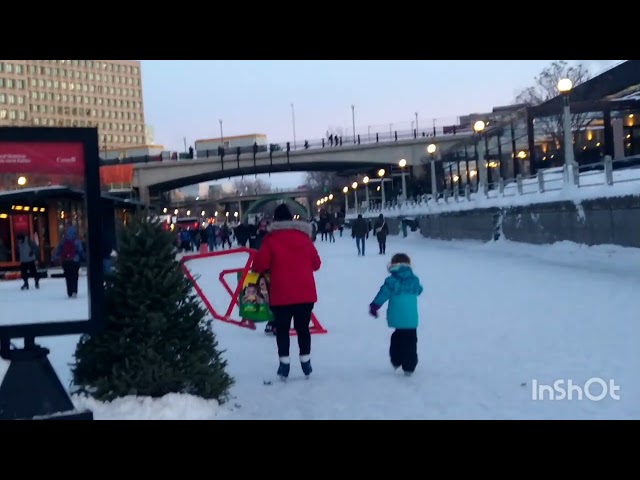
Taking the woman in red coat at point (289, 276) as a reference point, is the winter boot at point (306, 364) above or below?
below

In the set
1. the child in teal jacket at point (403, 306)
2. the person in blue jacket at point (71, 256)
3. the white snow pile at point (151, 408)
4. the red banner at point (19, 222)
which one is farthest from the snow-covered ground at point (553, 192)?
the person in blue jacket at point (71, 256)

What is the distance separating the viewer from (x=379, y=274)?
19.6 metres

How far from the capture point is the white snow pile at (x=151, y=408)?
5.93 meters

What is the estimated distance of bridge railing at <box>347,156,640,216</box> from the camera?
58.2 ft

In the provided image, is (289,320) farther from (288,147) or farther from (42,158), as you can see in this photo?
(288,147)

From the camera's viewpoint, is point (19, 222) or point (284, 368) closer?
point (284, 368)

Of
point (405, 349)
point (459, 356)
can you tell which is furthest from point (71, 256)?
point (459, 356)

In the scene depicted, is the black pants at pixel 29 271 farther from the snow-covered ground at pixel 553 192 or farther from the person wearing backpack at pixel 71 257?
the snow-covered ground at pixel 553 192

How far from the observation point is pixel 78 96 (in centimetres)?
12825

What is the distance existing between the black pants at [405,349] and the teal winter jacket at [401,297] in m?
0.11

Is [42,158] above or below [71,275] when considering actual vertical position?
above

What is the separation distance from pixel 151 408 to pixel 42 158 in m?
1.94

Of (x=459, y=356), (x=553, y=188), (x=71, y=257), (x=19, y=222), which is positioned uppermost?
(x=553, y=188)
